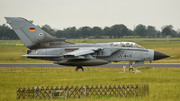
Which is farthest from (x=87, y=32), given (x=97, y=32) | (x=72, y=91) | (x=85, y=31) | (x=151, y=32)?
(x=72, y=91)

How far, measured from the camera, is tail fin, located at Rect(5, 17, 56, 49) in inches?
1095

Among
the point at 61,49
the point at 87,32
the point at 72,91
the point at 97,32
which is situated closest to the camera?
the point at 72,91

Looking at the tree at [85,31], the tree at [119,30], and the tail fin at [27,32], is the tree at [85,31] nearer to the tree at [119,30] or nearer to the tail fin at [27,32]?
the tree at [119,30]

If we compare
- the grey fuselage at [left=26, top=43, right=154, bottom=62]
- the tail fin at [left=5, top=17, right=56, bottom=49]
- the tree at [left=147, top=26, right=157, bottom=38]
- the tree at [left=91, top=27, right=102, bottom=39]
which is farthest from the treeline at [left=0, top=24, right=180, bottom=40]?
the grey fuselage at [left=26, top=43, right=154, bottom=62]

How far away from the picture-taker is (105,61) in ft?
86.5

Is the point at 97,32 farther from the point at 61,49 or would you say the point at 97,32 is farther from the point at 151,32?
the point at 61,49

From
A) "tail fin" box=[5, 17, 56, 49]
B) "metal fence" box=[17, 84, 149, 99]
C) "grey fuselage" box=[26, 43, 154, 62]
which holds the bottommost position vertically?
"metal fence" box=[17, 84, 149, 99]

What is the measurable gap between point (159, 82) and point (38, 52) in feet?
45.1

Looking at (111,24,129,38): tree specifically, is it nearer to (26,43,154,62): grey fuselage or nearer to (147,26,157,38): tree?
(147,26,157,38): tree

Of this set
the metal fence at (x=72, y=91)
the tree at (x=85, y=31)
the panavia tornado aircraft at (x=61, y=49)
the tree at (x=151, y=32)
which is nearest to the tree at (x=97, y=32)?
the tree at (x=85, y=31)

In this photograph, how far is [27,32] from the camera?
27.9 metres

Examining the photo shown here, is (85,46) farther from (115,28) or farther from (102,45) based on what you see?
(115,28)

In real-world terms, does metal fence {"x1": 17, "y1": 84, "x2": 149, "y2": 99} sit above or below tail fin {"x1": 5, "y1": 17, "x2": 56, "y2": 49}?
below

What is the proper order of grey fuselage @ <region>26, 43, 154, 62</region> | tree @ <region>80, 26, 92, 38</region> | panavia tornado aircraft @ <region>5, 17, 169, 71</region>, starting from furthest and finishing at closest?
tree @ <region>80, 26, 92, 38</region>
grey fuselage @ <region>26, 43, 154, 62</region>
panavia tornado aircraft @ <region>5, 17, 169, 71</region>
